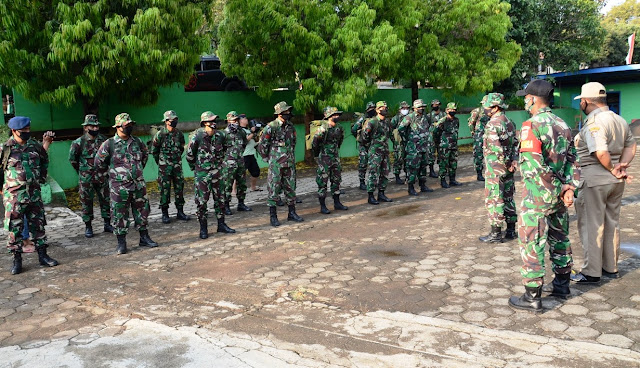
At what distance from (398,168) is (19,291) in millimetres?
8838

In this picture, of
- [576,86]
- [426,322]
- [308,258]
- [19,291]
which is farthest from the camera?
[576,86]

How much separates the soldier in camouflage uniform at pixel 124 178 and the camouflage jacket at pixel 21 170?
2.97ft

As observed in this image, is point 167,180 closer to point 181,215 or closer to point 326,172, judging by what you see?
point 181,215

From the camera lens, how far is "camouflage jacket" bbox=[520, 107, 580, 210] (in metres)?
4.80

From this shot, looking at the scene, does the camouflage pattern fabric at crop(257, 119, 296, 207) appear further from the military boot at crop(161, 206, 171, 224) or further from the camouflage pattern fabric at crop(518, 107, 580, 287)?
the camouflage pattern fabric at crop(518, 107, 580, 287)

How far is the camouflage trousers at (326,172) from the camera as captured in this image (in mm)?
9812

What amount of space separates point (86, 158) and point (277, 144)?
9.80 ft

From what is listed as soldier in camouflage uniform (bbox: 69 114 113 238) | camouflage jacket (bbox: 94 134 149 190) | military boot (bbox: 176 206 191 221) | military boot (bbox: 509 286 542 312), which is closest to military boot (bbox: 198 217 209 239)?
camouflage jacket (bbox: 94 134 149 190)

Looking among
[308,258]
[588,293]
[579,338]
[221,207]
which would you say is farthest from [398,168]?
[579,338]

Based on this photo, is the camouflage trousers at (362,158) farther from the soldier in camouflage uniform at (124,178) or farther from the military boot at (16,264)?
the military boot at (16,264)

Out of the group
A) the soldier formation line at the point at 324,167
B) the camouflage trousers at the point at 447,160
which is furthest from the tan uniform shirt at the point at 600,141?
the camouflage trousers at the point at 447,160

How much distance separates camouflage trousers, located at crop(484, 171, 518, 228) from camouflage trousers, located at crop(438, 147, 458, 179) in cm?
486

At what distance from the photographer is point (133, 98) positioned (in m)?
12.7

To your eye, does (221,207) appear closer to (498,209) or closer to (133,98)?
(498,209)
